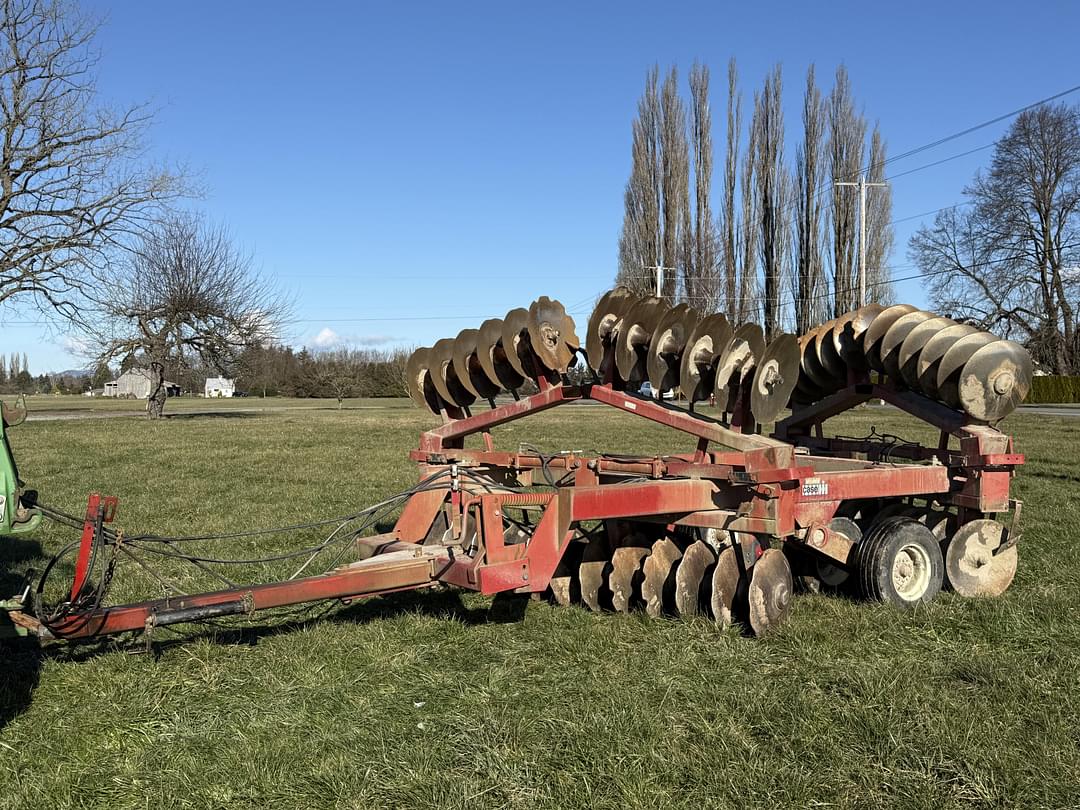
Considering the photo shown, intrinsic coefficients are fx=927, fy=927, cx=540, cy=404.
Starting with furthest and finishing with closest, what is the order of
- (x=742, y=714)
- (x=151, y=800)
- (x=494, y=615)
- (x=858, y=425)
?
1. (x=858, y=425)
2. (x=494, y=615)
3. (x=742, y=714)
4. (x=151, y=800)

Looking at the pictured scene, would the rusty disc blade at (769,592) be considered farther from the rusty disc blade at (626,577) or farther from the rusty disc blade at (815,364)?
the rusty disc blade at (815,364)

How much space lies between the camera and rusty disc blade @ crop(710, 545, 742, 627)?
557 centimetres

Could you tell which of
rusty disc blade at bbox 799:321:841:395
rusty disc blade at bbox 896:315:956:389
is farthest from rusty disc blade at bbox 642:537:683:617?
rusty disc blade at bbox 799:321:841:395

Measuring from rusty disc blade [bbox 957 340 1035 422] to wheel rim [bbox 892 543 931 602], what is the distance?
1091mm

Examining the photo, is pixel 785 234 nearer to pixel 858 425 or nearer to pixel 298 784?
pixel 858 425

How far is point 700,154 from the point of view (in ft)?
155

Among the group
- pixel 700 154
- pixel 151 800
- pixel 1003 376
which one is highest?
pixel 700 154

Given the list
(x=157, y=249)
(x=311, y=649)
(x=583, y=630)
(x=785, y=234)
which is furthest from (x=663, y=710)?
(x=785, y=234)

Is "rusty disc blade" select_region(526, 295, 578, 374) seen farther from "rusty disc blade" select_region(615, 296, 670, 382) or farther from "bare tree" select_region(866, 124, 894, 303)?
"bare tree" select_region(866, 124, 894, 303)

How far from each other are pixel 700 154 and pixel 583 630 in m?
44.7

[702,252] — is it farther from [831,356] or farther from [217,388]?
[217,388]

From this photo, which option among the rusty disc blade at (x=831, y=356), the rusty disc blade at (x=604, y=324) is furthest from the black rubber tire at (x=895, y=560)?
the rusty disc blade at (x=604, y=324)

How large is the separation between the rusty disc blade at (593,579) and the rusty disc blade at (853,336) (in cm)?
278

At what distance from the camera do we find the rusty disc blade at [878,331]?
6.97m
